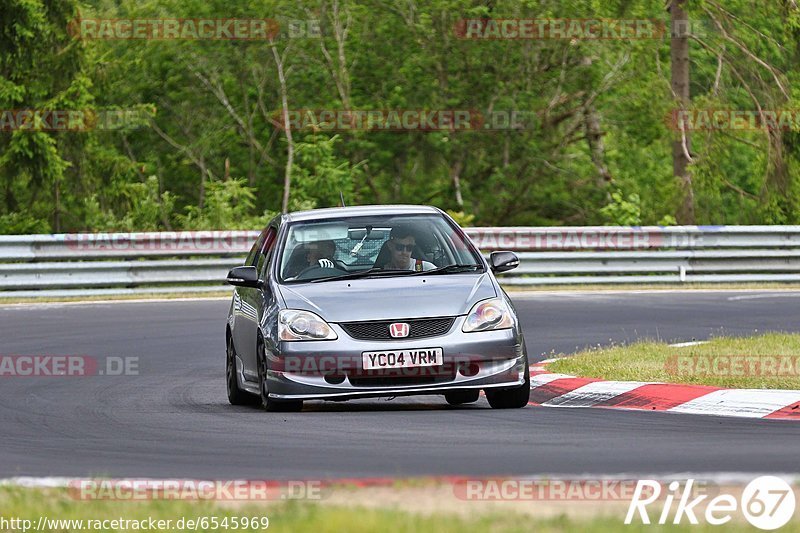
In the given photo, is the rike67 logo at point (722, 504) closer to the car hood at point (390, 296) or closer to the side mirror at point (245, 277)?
the car hood at point (390, 296)

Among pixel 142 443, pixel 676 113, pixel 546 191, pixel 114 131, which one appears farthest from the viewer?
pixel 114 131

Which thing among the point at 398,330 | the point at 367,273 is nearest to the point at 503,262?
the point at 367,273

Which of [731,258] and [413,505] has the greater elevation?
[413,505]

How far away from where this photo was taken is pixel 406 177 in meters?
40.0

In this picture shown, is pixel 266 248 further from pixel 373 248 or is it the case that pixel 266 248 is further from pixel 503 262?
pixel 503 262

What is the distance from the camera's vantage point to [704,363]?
1323 cm

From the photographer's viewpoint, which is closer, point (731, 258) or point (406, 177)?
point (731, 258)

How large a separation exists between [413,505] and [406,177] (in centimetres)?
3377

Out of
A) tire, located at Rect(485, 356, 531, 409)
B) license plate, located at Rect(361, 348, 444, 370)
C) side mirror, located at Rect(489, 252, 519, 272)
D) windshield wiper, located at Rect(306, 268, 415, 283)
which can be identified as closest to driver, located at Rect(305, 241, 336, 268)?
windshield wiper, located at Rect(306, 268, 415, 283)

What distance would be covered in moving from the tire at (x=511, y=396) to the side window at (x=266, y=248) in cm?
217

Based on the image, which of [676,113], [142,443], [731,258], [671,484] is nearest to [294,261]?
[142,443]

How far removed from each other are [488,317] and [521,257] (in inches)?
580

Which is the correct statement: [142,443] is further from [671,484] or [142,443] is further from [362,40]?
[362,40]

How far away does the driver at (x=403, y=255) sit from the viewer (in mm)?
11930
